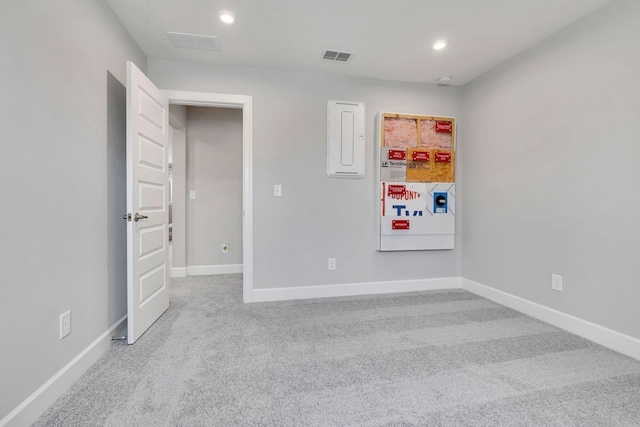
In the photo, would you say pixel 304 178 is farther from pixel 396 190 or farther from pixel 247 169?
pixel 396 190

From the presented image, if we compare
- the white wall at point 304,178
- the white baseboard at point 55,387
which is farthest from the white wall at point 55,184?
the white wall at point 304,178

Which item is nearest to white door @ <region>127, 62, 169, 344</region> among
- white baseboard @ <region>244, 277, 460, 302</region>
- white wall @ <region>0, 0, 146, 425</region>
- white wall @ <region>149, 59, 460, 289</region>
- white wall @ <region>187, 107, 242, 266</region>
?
white wall @ <region>0, 0, 146, 425</region>

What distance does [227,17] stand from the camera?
211cm

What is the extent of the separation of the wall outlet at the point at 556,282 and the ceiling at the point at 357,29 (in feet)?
6.38

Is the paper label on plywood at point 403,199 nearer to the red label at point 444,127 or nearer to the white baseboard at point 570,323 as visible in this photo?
the red label at point 444,127

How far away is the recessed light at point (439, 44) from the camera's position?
2.42m

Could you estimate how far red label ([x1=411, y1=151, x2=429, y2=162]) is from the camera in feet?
10.4

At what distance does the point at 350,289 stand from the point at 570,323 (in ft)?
6.02

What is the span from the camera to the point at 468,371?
1.69 meters

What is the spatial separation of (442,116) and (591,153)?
1.49m

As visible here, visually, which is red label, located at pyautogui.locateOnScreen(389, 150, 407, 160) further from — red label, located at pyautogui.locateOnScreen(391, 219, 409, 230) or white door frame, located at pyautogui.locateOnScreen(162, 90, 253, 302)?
white door frame, located at pyautogui.locateOnScreen(162, 90, 253, 302)

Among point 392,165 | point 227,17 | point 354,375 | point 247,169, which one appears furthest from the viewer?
point 392,165

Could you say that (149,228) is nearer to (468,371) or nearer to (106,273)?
(106,273)

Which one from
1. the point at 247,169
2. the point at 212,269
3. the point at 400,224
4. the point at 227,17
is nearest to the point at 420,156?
the point at 400,224
